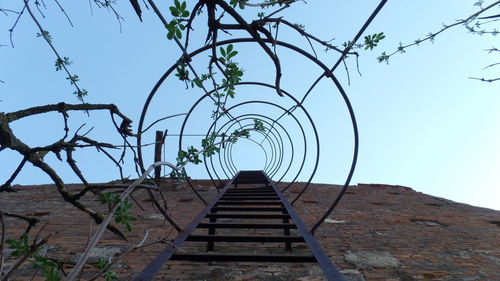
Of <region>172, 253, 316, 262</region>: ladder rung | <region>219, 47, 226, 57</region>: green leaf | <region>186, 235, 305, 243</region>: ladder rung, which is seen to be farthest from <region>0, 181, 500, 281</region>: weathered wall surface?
<region>219, 47, 226, 57</region>: green leaf

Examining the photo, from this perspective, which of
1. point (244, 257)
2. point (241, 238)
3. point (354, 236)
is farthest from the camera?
point (354, 236)

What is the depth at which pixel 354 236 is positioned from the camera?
425 centimetres

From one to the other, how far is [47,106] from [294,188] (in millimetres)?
5548

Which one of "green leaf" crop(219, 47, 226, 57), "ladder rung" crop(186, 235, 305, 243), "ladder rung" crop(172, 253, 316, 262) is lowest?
"ladder rung" crop(172, 253, 316, 262)

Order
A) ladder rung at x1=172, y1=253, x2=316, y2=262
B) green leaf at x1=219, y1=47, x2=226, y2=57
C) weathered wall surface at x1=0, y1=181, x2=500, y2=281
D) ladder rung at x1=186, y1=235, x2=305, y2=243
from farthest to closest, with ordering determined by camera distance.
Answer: weathered wall surface at x1=0, y1=181, x2=500, y2=281 → ladder rung at x1=186, y1=235, x2=305, y2=243 → green leaf at x1=219, y1=47, x2=226, y2=57 → ladder rung at x1=172, y1=253, x2=316, y2=262

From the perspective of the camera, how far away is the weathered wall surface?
3.18 m

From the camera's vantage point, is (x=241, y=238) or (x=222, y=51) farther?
(x=241, y=238)

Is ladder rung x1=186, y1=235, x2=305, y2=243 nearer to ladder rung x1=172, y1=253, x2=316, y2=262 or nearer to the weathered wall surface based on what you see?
ladder rung x1=172, y1=253, x2=316, y2=262

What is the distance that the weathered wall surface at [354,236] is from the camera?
3178 millimetres

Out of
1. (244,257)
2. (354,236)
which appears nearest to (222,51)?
(244,257)

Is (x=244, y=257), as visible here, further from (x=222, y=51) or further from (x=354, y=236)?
(x=354, y=236)

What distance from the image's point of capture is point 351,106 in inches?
114

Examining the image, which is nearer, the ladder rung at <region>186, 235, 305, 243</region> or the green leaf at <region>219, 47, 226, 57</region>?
the green leaf at <region>219, 47, 226, 57</region>

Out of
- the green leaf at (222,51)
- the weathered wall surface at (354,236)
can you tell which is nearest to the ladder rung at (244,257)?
the weathered wall surface at (354,236)
